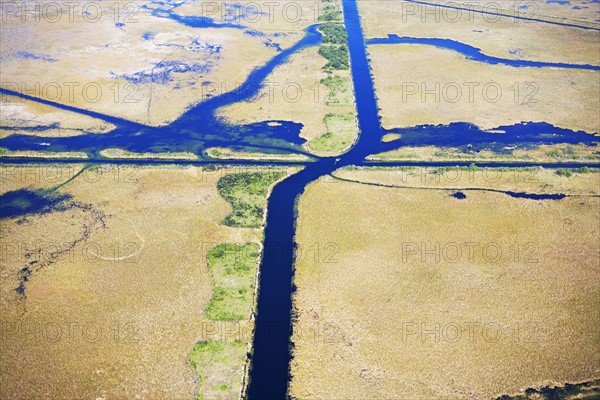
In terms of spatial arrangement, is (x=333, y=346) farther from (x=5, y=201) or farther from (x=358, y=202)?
(x=5, y=201)

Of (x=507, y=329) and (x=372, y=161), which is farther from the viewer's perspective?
(x=372, y=161)

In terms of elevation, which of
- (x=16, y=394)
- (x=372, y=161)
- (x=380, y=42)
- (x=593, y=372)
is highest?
(x=380, y=42)

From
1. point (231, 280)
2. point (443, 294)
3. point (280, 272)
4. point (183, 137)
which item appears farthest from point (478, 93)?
point (231, 280)

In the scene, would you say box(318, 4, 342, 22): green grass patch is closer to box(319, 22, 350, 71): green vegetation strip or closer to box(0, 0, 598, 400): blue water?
box(319, 22, 350, 71): green vegetation strip

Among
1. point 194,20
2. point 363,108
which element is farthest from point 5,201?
point 194,20

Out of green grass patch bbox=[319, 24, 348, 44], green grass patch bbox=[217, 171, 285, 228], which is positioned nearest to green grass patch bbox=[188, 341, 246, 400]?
green grass patch bbox=[217, 171, 285, 228]

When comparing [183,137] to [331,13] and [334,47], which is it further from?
[331,13]
